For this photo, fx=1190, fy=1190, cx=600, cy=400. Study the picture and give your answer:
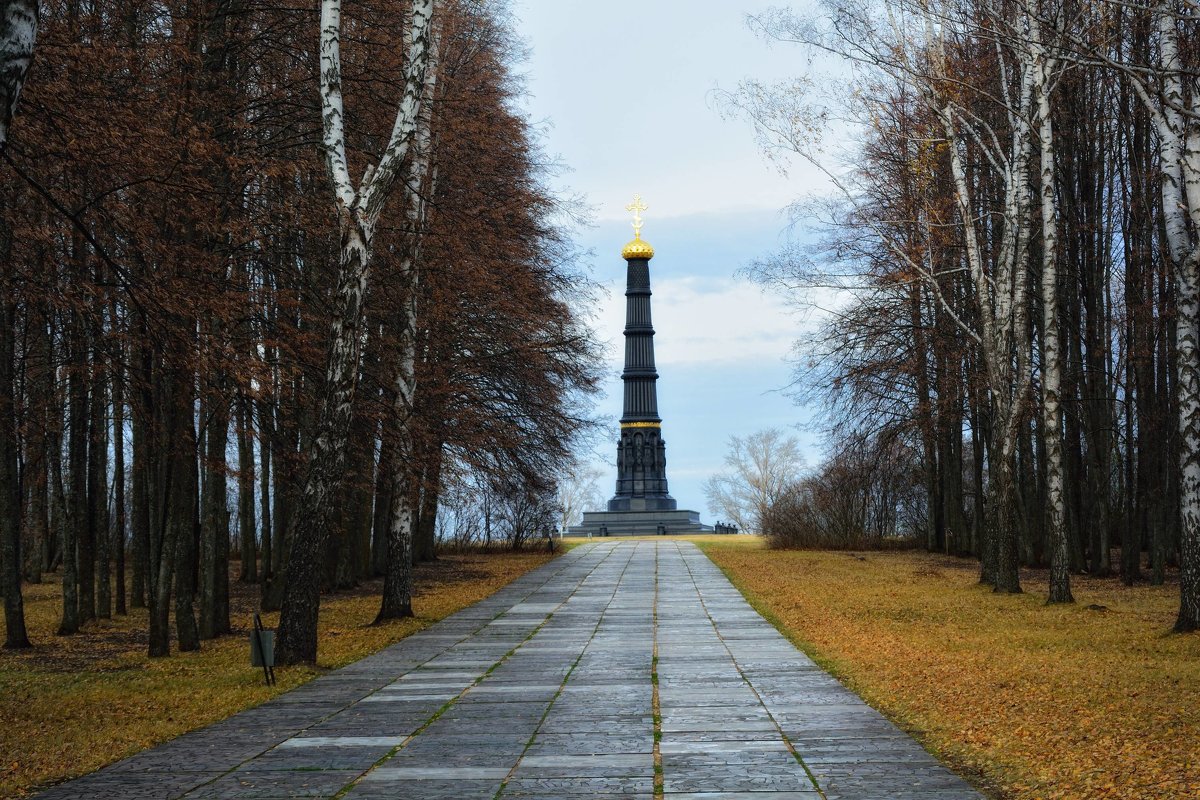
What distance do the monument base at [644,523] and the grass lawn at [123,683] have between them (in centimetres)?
3587

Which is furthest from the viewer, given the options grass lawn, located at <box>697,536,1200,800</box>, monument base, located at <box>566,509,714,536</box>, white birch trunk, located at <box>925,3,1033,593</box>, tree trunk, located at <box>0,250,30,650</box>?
monument base, located at <box>566,509,714,536</box>

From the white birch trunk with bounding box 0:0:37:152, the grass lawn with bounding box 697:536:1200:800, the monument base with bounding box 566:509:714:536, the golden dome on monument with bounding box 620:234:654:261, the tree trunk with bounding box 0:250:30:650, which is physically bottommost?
the monument base with bounding box 566:509:714:536

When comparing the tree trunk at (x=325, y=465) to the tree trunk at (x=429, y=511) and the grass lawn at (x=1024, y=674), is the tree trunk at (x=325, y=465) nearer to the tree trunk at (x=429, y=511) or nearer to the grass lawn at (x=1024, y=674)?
the grass lawn at (x=1024, y=674)

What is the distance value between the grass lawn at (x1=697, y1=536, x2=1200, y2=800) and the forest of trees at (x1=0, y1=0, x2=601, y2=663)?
6.22 meters

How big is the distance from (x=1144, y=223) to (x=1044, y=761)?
64.5ft

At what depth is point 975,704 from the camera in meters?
9.39

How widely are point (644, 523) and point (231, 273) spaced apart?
4445 centimetres

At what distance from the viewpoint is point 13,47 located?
5324 millimetres

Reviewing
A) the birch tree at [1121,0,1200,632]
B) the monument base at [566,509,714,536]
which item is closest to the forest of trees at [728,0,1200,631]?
the birch tree at [1121,0,1200,632]

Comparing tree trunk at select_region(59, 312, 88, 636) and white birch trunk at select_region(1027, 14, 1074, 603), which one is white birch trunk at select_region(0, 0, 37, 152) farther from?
white birch trunk at select_region(1027, 14, 1074, 603)

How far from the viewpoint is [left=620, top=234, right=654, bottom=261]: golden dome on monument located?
59.1 meters

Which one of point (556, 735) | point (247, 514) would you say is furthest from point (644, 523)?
point (556, 735)

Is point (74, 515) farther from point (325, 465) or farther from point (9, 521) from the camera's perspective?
point (325, 465)

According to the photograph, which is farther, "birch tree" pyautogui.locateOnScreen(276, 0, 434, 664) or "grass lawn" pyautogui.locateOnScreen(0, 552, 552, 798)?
"birch tree" pyautogui.locateOnScreen(276, 0, 434, 664)
